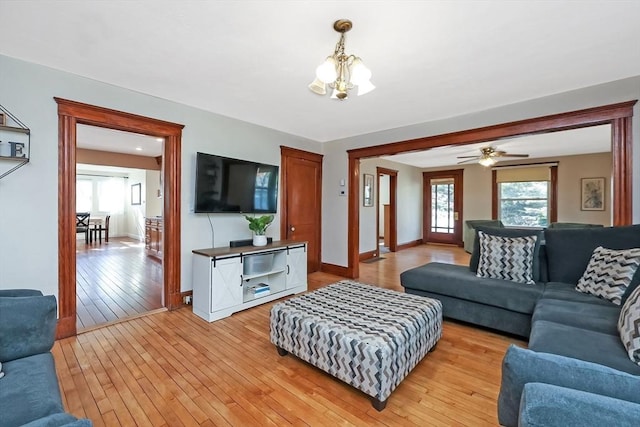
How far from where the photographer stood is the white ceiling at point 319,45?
69.0 inches

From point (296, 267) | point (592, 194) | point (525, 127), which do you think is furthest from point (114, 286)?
point (592, 194)

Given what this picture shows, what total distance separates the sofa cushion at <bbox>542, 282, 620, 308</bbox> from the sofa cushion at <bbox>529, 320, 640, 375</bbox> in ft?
2.09

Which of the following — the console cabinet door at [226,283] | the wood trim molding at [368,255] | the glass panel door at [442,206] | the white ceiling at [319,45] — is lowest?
the wood trim molding at [368,255]

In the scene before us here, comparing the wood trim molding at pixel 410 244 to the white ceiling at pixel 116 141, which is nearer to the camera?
the white ceiling at pixel 116 141

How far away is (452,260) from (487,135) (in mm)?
3558

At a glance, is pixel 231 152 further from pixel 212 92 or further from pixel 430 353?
pixel 430 353

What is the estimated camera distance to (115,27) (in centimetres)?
193

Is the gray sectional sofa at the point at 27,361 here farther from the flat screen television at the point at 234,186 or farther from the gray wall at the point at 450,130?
the gray wall at the point at 450,130

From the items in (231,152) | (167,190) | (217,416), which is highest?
(231,152)

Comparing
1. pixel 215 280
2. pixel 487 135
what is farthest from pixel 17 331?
pixel 487 135

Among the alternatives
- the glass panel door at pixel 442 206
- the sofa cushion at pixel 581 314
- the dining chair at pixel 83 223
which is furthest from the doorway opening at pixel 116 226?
the glass panel door at pixel 442 206

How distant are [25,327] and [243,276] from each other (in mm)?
2014

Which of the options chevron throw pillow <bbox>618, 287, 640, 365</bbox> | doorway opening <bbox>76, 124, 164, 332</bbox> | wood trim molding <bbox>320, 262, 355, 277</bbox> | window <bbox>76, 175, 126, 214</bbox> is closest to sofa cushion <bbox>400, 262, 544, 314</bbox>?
chevron throw pillow <bbox>618, 287, 640, 365</bbox>

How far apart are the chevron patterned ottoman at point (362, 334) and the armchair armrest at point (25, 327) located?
1.37 metres
